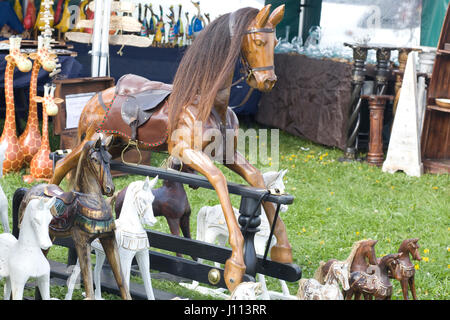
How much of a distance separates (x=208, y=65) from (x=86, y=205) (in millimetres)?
898

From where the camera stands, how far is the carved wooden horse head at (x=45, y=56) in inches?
229

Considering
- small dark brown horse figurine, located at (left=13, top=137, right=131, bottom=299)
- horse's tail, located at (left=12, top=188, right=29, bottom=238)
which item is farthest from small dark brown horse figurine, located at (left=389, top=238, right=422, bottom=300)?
horse's tail, located at (left=12, top=188, right=29, bottom=238)

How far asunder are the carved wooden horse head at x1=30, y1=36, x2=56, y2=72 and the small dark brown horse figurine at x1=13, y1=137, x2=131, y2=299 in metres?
2.95

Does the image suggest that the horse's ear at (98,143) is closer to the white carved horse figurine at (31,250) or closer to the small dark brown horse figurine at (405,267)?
the white carved horse figurine at (31,250)

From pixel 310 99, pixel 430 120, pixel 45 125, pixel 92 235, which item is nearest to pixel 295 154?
pixel 310 99

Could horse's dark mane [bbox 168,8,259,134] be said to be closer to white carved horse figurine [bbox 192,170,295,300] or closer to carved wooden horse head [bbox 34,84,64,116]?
white carved horse figurine [bbox 192,170,295,300]

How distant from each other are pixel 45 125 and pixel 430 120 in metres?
4.10

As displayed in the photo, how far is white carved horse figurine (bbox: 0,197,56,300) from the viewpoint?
9.10ft

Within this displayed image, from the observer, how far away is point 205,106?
3.32 meters

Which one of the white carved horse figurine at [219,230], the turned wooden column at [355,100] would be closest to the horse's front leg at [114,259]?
the white carved horse figurine at [219,230]

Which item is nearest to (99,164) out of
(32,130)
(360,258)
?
(360,258)

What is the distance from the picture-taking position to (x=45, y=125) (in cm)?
604

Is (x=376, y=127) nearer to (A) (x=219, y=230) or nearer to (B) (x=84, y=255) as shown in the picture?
(A) (x=219, y=230)

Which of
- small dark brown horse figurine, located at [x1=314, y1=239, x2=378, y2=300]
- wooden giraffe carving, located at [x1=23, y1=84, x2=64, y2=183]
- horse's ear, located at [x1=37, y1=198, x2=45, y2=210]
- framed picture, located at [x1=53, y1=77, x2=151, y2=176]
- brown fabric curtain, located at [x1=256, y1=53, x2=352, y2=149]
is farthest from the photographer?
brown fabric curtain, located at [x1=256, y1=53, x2=352, y2=149]
